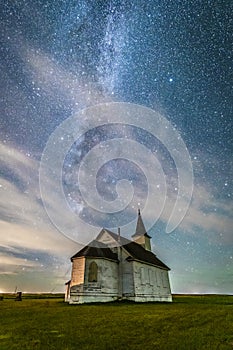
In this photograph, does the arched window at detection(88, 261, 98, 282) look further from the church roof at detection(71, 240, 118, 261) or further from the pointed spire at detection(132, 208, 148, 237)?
the pointed spire at detection(132, 208, 148, 237)

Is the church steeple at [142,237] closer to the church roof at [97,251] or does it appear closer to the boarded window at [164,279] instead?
the boarded window at [164,279]

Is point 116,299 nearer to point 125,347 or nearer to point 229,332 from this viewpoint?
point 229,332

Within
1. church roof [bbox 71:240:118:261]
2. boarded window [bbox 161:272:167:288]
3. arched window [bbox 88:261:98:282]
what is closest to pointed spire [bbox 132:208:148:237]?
boarded window [bbox 161:272:167:288]

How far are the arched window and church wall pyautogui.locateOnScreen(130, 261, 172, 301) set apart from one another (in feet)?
17.9

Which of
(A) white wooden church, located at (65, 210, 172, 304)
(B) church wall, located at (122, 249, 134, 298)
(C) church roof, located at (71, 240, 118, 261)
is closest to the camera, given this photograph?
(A) white wooden church, located at (65, 210, 172, 304)

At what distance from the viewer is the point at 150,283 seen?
3181 cm

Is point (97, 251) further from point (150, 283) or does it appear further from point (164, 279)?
point (164, 279)

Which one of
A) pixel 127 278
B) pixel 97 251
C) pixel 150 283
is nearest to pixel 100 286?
pixel 97 251

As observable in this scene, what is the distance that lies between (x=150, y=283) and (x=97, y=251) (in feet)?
31.6

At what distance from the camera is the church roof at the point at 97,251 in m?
27.0

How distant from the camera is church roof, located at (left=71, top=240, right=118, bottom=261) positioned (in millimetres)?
27016

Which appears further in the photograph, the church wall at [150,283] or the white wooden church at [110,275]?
the church wall at [150,283]

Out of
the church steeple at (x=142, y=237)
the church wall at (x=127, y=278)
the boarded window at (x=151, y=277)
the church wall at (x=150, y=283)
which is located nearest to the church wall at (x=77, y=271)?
the church wall at (x=127, y=278)

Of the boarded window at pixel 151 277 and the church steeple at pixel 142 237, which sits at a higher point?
the church steeple at pixel 142 237
